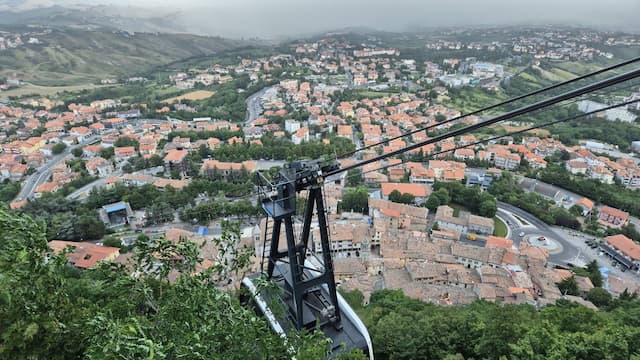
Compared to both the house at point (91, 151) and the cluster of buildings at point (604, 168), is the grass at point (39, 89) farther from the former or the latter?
the cluster of buildings at point (604, 168)

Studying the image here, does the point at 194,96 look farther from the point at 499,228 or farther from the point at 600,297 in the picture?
the point at 600,297

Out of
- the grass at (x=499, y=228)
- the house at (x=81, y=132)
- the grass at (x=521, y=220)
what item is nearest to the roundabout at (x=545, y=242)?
the grass at (x=499, y=228)

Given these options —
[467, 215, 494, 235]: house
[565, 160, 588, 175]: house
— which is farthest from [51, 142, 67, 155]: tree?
[565, 160, 588, 175]: house

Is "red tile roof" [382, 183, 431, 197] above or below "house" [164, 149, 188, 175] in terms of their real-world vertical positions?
below

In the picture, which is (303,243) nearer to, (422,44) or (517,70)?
(517,70)


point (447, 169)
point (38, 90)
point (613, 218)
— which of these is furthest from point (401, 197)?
point (38, 90)

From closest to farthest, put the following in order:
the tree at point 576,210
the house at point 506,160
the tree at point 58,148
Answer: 1. the tree at point 576,210
2. the house at point 506,160
3. the tree at point 58,148

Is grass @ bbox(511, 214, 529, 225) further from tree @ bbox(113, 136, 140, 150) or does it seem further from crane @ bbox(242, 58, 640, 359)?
tree @ bbox(113, 136, 140, 150)
